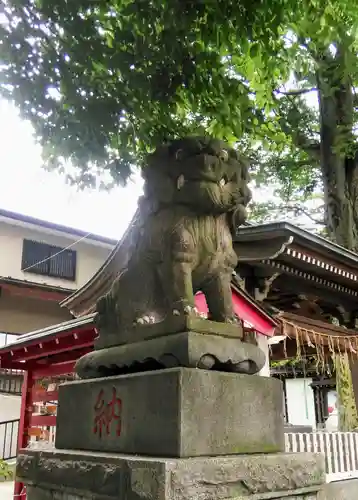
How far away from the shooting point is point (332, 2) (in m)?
3.47

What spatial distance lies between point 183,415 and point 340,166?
1194cm

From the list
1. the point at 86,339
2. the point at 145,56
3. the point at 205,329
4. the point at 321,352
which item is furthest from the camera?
the point at 321,352

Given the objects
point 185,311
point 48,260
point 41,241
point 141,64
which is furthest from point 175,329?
point 41,241

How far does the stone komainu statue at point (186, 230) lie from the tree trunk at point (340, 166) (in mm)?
9783

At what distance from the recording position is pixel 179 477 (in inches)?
85.4

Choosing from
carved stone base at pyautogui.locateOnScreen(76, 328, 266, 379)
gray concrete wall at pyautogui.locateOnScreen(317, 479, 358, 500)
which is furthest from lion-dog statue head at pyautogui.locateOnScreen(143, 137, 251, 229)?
gray concrete wall at pyautogui.locateOnScreen(317, 479, 358, 500)

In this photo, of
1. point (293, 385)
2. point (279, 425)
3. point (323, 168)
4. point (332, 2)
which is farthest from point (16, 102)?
point (293, 385)

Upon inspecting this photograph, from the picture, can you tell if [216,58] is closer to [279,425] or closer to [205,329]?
[205,329]

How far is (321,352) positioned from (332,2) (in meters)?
7.96

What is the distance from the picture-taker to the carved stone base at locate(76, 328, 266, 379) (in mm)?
2613

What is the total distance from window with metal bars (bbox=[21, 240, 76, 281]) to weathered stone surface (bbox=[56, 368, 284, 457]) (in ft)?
45.2

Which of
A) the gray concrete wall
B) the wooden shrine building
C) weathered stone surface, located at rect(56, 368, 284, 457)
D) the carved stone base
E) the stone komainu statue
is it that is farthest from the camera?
the gray concrete wall

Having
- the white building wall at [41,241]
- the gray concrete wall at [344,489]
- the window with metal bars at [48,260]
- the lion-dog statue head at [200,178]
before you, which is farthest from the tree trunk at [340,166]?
the lion-dog statue head at [200,178]

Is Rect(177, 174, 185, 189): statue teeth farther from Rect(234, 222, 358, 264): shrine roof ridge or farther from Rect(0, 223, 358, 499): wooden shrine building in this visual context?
Rect(234, 222, 358, 264): shrine roof ridge
